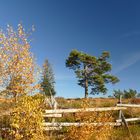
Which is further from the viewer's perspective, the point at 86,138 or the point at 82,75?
the point at 82,75

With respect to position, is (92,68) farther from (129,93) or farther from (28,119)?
(28,119)

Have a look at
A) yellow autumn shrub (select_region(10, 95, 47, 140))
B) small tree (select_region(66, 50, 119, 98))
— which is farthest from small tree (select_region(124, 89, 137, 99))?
yellow autumn shrub (select_region(10, 95, 47, 140))

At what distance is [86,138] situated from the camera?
37.5ft

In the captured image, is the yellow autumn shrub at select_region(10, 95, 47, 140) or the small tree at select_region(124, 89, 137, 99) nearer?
the yellow autumn shrub at select_region(10, 95, 47, 140)

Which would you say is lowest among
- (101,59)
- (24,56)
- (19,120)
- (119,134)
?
(119,134)

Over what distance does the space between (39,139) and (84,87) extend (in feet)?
130

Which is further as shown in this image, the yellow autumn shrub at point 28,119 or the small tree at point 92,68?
the small tree at point 92,68

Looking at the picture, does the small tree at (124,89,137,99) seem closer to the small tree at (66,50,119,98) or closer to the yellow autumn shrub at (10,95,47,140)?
the small tree at (66,50,119,98)

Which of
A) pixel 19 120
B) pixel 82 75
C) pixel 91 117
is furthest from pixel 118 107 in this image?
pixel 82 75

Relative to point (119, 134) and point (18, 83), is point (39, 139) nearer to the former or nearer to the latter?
point (18, 83)

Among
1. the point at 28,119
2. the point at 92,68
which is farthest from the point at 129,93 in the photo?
the point at 28,119

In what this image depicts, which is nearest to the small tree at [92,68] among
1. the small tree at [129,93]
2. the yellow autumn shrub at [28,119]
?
the small tree at [129,93]

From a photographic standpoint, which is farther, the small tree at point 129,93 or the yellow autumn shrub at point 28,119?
the small tree at point 129,93

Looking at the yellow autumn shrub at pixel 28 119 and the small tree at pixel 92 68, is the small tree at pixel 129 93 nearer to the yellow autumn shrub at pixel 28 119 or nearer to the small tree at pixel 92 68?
the small tree at pixel 92 68
